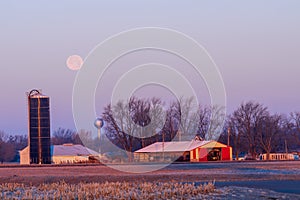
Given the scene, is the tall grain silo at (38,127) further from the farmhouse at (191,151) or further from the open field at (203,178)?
the open field at (203,178)

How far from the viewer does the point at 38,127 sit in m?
94.5

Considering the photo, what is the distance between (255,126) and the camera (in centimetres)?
13688

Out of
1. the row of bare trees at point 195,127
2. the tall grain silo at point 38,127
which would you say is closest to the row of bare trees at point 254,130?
the row of bare trees at point 195,127

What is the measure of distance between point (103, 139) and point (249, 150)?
121 ft

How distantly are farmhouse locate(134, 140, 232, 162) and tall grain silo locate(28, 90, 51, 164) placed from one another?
1947 centimetres

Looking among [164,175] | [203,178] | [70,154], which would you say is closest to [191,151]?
[70,154]

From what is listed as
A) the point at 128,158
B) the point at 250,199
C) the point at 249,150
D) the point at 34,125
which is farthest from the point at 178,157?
the point at 250,199

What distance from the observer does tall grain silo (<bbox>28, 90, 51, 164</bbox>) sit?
94500 millimetres

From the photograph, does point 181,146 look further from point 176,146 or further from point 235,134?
point 235,134

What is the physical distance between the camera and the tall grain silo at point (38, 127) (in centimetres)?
9450

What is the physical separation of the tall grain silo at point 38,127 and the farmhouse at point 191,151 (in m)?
19.5

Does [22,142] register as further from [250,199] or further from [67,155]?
[250,199]

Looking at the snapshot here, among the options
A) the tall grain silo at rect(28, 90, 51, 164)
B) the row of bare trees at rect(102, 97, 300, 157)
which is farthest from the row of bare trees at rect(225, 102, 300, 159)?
the tall grain silo at rect(28, 90, 51, 164)

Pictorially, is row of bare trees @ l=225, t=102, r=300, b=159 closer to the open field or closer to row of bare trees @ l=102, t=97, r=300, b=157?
row of bare trees @ l=102, t=97, r=300, b=157
